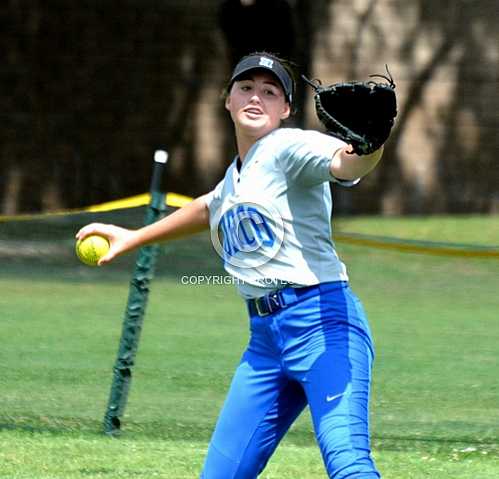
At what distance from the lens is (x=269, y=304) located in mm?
4664

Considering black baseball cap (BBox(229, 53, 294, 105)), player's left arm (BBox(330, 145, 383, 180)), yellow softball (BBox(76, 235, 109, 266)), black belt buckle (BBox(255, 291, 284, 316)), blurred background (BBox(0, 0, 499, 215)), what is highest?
black baseball cap (BBox(229, 53, 294, 105))

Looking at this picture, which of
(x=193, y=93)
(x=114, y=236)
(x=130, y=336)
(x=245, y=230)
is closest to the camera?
(x=245, y=230)

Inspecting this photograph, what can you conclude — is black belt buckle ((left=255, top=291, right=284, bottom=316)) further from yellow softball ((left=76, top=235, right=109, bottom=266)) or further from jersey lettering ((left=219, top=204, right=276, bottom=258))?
yellow softball ((left=76, top=235, right=109, bottom=266))

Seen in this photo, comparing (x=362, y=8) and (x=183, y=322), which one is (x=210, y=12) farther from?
(x=183, y=322)

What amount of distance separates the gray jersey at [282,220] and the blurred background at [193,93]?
1341cm

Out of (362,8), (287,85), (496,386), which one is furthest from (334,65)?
(287,85)

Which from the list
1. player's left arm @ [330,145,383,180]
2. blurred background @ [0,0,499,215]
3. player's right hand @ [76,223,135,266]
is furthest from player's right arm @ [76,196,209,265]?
blurred background @ [0,0,499,215]

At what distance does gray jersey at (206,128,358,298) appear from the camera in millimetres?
4652

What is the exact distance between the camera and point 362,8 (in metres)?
18.5

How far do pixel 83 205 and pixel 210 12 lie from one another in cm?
330

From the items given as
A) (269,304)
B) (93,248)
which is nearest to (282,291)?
(269,304)

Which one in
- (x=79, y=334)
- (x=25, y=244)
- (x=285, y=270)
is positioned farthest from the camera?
(x=79, y=334)

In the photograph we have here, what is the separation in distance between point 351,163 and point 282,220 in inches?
18.5

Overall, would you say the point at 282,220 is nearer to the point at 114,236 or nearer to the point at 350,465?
the point at 114,236
